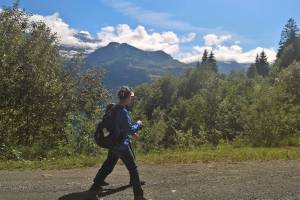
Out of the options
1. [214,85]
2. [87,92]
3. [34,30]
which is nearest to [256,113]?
[87,92]

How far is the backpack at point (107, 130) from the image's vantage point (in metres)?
9.52

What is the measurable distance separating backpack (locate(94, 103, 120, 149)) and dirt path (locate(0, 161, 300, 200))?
1034 millimetres

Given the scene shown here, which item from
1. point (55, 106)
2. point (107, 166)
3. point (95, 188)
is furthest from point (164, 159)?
point (55, 106)

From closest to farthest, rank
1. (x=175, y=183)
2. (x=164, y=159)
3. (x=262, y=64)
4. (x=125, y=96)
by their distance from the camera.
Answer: (x=125, y=96)
(x=175, y=183)
(x=164, y=159)
(x=262, y=64)

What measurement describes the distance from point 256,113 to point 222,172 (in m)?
10.6

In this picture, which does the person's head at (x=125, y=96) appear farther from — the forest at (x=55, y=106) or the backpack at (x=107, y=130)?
the forest at (x=55, y=106)

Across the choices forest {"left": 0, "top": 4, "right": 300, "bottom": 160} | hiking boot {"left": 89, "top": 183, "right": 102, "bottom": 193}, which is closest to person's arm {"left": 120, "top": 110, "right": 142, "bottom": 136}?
hiking boot {"left": 89, "top": 183, "right": 102, "bottom": 193}

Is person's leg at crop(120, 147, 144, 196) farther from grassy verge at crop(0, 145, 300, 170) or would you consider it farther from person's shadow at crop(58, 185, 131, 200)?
grassy verge at crop(0, 145, 300, 170)

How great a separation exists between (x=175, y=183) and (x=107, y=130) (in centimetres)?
241

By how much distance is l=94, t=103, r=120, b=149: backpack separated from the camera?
9.52m

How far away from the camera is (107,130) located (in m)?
9.55

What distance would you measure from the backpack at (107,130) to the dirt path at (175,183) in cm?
103

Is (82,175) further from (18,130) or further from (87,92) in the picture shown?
(87,92)

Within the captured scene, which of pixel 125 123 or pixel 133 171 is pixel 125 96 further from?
pixel 133 171
